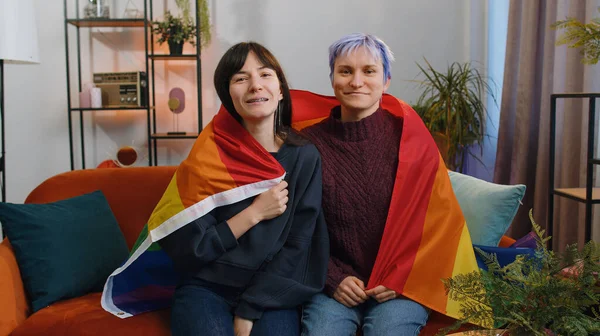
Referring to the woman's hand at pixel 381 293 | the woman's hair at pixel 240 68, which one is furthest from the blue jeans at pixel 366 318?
the woman's hair at pixel 240 68

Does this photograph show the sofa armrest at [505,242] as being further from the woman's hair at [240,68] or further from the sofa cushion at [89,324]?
the sofa cushion at [89,324]

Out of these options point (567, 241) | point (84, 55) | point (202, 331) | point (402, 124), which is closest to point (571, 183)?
point (567, 241)

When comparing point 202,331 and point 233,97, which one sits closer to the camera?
point 202,331

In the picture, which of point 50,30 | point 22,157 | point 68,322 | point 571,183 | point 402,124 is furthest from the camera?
point 50,30

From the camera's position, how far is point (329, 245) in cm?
181

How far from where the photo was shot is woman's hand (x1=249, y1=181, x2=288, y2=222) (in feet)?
5.60

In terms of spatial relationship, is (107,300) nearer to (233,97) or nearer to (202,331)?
(202,331)

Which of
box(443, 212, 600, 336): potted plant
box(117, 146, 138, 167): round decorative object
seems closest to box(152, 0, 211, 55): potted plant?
box(117, 146, 138, 167): round decorative object

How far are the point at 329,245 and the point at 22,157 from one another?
2502 mm

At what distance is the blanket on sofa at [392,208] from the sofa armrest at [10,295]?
10.9 inches

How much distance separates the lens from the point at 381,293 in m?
1.68

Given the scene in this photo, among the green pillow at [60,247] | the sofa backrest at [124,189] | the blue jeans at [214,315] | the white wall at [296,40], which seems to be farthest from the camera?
the white wall at [296,40]

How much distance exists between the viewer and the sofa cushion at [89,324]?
173 cm

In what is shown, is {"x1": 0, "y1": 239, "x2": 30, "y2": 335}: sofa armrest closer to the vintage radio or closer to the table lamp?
the table lamp
